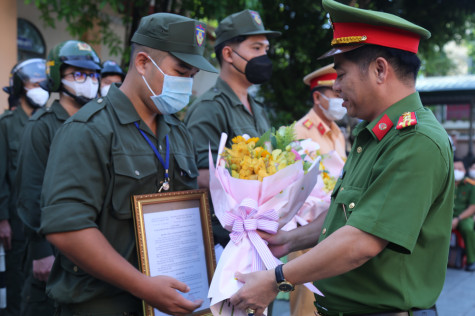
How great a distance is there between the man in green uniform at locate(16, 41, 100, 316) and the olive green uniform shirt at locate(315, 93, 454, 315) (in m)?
2.07

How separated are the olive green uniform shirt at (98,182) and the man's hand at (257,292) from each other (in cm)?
54

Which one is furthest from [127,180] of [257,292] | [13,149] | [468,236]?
[468,236]

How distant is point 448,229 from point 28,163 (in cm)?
271

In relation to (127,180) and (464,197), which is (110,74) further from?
(464,197)

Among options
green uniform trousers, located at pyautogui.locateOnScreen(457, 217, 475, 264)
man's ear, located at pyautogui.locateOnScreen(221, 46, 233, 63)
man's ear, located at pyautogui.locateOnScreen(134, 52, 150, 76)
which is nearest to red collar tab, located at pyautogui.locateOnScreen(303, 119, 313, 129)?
man's ear, located at pyautogui.locateOnScreen(221, 46, 233, 63)

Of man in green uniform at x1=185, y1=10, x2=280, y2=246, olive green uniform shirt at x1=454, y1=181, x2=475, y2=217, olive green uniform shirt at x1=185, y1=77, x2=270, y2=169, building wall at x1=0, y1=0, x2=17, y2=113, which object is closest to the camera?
olive green uniform shirt at x1=185, y1=77, x2=270, y2=169

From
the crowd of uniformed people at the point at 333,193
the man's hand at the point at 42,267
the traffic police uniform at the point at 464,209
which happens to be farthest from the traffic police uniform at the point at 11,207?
the traffic police uniform at the point at 464,209

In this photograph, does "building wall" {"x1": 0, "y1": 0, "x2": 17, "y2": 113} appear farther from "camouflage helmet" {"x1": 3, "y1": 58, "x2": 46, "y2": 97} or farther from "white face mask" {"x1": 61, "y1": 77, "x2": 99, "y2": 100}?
"white face mask" {"x1": 61, "y1": 77, "x2": 99, "y2": 100}

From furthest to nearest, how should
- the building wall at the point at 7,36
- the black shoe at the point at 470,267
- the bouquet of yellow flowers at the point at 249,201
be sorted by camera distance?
1. the black shoe at the point at 470,267
2. the building wall at the point at 7,36
3. the bouquet of yellow flowers at the point at 249,201

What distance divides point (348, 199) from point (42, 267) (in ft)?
7.36

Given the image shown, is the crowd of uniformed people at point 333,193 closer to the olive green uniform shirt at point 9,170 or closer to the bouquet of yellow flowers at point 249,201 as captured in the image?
the bouquet of yellow flowers at point 249,201

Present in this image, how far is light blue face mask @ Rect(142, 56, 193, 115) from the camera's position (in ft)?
8.44

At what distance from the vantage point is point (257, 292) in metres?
2.24

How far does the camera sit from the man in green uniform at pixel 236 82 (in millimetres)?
3564
